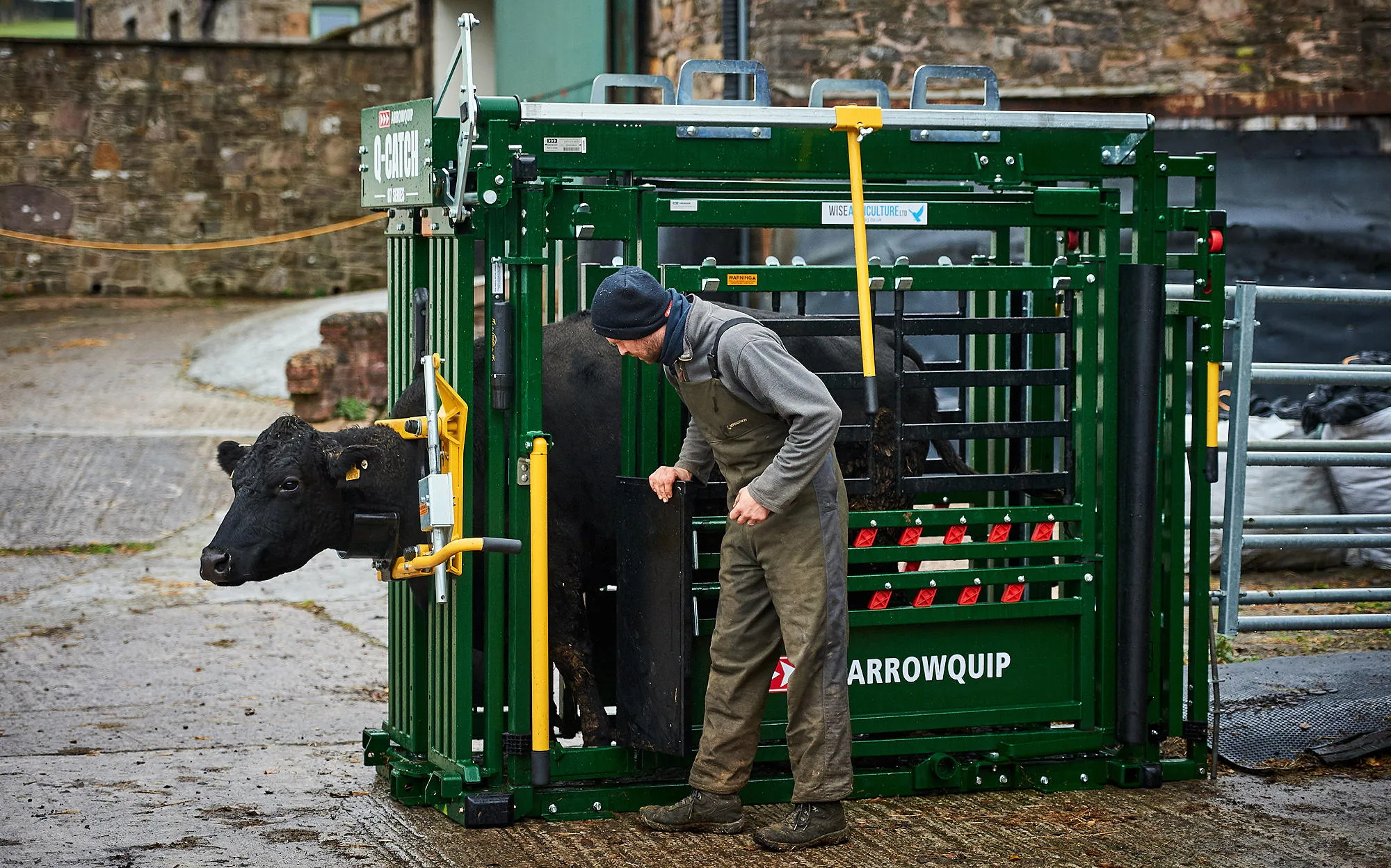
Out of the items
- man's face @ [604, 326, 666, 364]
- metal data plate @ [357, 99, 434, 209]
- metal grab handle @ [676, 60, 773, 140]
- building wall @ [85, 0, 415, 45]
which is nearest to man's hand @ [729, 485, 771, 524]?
man's face @ [604, 326, 666, 364]

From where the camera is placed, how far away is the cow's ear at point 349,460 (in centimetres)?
560

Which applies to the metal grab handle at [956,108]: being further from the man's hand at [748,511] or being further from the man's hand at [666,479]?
the man's hand at [748,511]

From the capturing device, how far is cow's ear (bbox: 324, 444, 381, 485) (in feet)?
18.4

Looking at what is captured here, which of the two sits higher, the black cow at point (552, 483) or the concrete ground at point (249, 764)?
the black cow at point (552, 483)

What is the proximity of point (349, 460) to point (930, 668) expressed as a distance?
7.14 feet

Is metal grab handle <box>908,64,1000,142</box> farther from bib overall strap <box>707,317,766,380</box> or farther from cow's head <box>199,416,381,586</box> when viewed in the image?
cow's head <box>199,416,381,586</box>

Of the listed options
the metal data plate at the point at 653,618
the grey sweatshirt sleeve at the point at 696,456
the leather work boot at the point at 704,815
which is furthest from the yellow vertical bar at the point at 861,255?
the leather work boot at the point at 704,815

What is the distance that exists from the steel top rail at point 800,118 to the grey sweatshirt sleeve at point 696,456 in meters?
1.04

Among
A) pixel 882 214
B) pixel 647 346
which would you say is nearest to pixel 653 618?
pixel 647 346

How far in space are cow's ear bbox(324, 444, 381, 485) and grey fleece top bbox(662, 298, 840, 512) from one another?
1151mm

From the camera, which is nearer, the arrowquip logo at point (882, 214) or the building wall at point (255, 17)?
the arrowquip logo at point (882, 214)

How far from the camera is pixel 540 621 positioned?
5500 mm

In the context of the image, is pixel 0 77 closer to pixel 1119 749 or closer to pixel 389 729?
pixel 389 729

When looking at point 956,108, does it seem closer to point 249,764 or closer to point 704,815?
point 704,815
